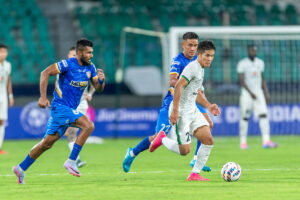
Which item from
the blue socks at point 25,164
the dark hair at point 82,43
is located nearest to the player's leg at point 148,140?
the dark hair at point 82,43

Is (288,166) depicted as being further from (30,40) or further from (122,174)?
(30,40)

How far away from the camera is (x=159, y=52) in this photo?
2453cm

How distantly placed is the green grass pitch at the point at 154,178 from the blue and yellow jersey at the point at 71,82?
1141 millimetres

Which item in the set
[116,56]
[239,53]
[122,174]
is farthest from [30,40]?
[122,174]

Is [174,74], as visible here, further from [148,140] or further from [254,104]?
[254,104]

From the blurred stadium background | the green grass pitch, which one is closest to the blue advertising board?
the blurred stadium background

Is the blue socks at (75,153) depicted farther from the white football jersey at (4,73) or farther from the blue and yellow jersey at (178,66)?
the white football jersey at (4,73)

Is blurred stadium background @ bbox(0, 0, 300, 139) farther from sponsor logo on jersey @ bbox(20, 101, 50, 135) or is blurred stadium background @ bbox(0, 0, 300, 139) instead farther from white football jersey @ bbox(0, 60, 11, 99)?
white football jersey @ bbox(0, 60, 11, 99)

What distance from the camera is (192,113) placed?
9.33 meters

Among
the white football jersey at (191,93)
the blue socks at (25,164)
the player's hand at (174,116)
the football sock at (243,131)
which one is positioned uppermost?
the white football jersey at (191,93)

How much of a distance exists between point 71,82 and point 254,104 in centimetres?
768

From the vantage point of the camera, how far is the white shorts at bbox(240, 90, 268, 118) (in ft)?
53.2

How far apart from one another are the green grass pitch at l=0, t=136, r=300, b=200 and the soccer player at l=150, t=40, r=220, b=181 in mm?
421

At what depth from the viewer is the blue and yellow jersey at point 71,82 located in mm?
9547
